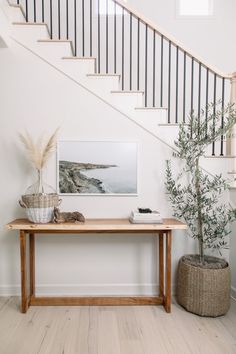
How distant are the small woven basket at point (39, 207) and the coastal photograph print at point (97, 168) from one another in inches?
15.4

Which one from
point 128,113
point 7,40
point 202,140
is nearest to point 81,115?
point 128,113

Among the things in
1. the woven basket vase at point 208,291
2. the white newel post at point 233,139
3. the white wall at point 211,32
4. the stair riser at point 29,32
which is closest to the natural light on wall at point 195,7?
the white wall at point 211,32

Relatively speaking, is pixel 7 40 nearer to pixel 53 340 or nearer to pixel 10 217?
pixel 10 217

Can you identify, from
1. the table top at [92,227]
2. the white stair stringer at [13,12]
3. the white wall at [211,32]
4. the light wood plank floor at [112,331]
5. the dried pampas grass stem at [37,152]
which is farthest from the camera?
the white wall at [211,32]

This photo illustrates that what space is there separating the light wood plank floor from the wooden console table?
0.24ft

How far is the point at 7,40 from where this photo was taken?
2.90 m

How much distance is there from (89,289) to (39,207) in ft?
3.53

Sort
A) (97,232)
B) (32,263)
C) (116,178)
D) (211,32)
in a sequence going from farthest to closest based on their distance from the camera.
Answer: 1. (211,32)
2. (116,178)
3. (32,263)
4. (97,232)

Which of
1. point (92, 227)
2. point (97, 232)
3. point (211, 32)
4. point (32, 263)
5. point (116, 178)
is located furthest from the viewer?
point (211, 32)

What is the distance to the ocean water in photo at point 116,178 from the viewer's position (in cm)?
306

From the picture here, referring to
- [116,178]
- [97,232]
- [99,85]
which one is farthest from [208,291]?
[99,85]

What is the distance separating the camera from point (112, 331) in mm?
2383

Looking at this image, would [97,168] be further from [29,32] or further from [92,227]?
[29,32]

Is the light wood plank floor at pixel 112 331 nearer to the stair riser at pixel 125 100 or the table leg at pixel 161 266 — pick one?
the table leg at pixel 161 266
